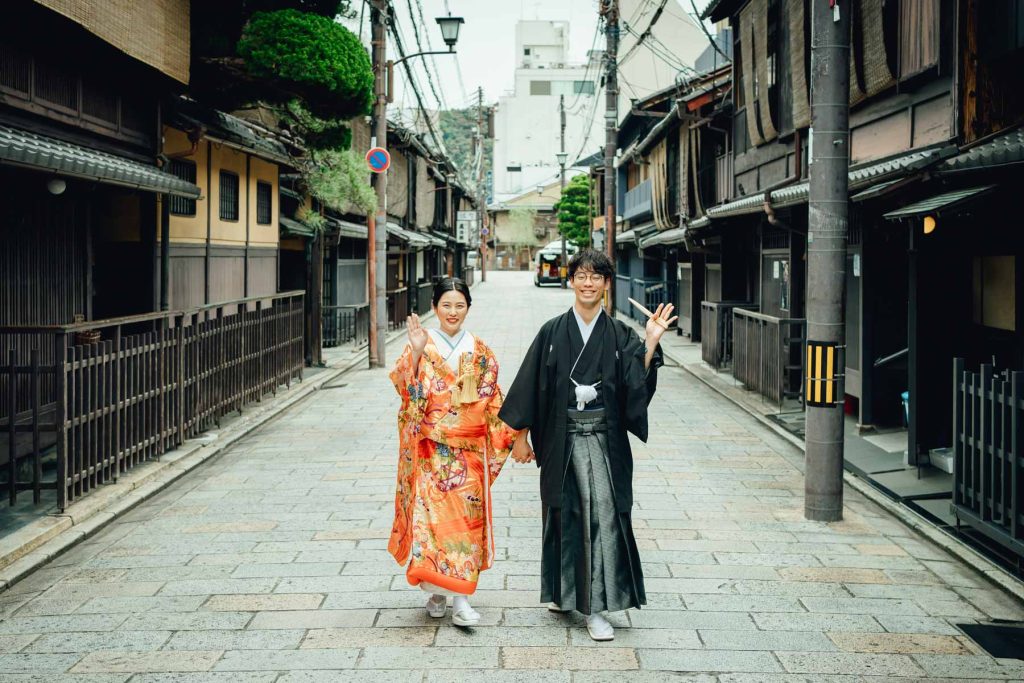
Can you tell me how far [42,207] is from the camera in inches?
383

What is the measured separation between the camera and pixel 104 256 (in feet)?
39.8

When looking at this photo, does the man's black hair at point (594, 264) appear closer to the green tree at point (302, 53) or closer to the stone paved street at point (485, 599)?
the stone paved street at point (485, 599)

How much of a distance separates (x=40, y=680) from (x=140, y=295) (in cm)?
779

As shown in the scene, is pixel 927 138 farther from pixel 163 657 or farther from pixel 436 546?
pixel 163 657

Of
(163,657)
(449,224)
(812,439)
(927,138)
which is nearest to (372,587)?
(163,657)

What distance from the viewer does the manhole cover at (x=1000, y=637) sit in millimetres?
5105

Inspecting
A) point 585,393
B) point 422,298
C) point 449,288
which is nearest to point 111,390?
point 449,288

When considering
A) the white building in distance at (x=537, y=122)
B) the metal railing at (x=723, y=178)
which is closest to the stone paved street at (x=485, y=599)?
the metal railing at (x=723, y=178)

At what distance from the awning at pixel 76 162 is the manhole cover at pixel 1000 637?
697cm

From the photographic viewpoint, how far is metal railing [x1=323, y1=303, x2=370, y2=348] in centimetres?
2436

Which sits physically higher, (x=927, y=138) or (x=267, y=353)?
(x=927, y=138)

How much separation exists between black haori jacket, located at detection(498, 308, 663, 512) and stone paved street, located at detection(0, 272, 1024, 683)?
891 millimetres

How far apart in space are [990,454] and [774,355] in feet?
24.6

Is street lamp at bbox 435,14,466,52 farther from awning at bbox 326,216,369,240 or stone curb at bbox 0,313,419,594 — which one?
stone curb at bbox 0,313,419,594
